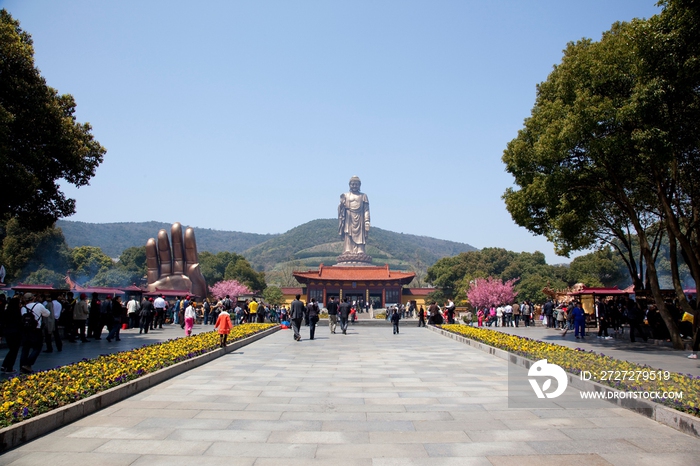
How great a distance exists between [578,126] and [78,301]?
1337 cm

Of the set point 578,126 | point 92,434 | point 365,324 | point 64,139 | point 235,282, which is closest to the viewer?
point 92,434

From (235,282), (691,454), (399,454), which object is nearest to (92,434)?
(399,454)

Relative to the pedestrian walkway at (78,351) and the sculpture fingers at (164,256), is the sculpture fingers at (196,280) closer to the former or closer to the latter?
the sculpture fingers at (164,256)

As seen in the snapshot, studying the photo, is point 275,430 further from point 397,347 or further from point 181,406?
point 397,347

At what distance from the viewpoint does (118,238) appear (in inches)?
6954

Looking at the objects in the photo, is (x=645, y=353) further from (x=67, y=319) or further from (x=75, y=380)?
(x=67, y=319)

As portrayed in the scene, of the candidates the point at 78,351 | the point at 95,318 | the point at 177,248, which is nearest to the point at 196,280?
the point at 177,248

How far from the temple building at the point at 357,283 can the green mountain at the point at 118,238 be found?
105 m

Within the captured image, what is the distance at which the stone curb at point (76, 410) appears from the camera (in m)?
4.90

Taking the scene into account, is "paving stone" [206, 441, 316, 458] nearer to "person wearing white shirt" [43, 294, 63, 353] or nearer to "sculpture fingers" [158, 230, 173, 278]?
"person wearing white shirt" [43, 294, 63, 353]

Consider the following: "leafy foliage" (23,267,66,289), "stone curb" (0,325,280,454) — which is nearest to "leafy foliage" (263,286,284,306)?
"leafy foliage" (23,267,66,289)

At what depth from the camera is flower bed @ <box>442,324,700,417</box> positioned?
6067 mm

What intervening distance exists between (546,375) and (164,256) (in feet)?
118

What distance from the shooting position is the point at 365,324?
3148 centimetres
